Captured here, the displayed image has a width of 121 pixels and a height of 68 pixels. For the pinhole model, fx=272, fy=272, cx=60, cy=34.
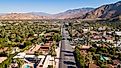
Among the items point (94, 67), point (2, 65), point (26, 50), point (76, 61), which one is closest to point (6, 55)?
point (26, 50)

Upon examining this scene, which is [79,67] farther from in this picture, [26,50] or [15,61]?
[26,50]

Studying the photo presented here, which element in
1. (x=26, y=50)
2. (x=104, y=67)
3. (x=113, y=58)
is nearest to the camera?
(x=104, y=67)

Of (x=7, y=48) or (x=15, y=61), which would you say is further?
(x=7, y=48)

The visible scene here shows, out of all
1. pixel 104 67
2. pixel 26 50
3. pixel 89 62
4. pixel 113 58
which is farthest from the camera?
pixel 26 50

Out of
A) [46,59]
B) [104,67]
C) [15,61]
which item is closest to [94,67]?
[104,67]

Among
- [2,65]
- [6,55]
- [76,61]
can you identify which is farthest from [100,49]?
[2,65]

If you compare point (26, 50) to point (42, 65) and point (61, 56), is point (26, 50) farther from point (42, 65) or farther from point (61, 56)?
point (42, 65)

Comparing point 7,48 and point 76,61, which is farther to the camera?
point 7,48

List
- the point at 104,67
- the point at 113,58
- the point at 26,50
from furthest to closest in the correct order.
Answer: the point at 26,50 < the point at 113,58 < the point at 104,67
